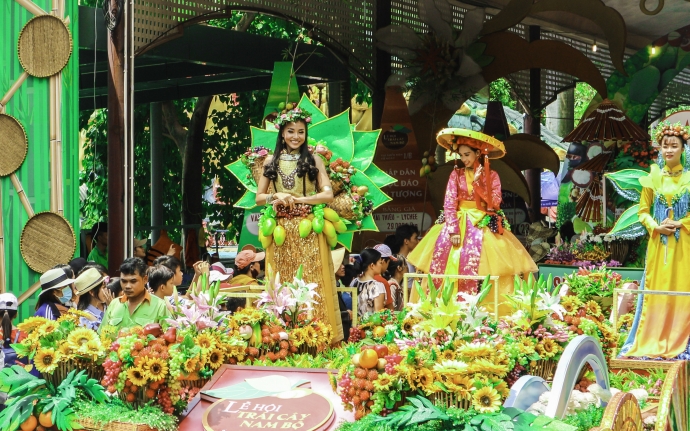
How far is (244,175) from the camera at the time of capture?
804cm

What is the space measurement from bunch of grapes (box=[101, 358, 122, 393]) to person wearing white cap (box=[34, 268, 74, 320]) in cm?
145

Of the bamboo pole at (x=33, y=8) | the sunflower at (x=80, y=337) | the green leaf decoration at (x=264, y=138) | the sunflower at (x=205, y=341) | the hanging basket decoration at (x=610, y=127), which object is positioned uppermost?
the bamboo pole at (x=33, y=8)

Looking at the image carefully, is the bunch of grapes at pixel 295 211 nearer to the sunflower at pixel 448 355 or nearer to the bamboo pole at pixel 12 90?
the bamboo pole at pixel 12 90

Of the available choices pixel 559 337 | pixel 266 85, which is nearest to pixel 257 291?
pixel 559 337

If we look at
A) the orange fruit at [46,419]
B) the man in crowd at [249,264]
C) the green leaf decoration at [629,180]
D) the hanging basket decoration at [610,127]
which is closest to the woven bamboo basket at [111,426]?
the orange fruit at [46,419]

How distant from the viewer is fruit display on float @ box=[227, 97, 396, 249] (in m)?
7.25

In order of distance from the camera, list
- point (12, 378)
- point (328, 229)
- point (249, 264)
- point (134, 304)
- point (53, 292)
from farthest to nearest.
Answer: point (249, 264)
point (328, 229)
point (53, 292)
point (134, 304)
point (12, 378)

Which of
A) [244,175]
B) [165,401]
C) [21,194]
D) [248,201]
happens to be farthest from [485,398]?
[21,194]

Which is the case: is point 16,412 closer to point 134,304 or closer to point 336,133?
point 134,304

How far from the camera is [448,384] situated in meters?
4.40

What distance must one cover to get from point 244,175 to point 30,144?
1823 millimetres

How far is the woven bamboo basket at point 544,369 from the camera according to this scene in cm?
535

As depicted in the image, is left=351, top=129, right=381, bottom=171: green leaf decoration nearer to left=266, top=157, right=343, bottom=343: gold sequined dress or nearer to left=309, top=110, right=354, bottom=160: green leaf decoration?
left=309, top=110, right=354, bottom=160: green leaf decoration

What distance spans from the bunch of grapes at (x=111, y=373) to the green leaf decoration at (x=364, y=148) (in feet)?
10.5
